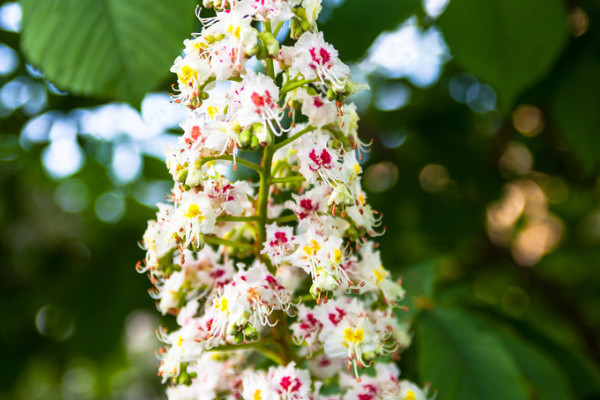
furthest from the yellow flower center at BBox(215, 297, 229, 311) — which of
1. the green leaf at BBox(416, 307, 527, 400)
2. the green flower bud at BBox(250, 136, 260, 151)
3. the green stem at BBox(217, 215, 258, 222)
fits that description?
the green leaf at BBox(416, 307, 527, 400)

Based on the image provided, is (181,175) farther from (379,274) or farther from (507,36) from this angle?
(507,36)

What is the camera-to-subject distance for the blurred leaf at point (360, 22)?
3.98 ft

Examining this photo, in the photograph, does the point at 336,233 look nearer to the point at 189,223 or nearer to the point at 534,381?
the point at 189,223

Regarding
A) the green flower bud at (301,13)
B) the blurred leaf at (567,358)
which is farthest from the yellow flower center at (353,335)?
the blurred leaf at (567,358)

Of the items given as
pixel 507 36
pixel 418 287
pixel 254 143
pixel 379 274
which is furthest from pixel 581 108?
pixel 254 143

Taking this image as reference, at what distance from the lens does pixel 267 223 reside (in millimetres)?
872

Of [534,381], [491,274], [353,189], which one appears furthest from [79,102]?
[491,274]

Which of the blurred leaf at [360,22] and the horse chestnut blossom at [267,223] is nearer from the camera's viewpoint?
the horse chestnut blossom at [267,223]

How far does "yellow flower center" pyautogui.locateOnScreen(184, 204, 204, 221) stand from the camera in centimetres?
78

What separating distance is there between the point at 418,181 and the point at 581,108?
849mm

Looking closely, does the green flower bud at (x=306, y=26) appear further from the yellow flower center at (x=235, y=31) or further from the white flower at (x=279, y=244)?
the white flower at (x=279, y=244)

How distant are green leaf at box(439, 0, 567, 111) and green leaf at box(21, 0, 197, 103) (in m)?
0.66

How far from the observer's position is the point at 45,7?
1.00m

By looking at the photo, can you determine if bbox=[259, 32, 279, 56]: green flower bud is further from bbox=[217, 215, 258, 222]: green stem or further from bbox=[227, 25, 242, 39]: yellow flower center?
bbox=[217, 215, 258, 222]: green stem
